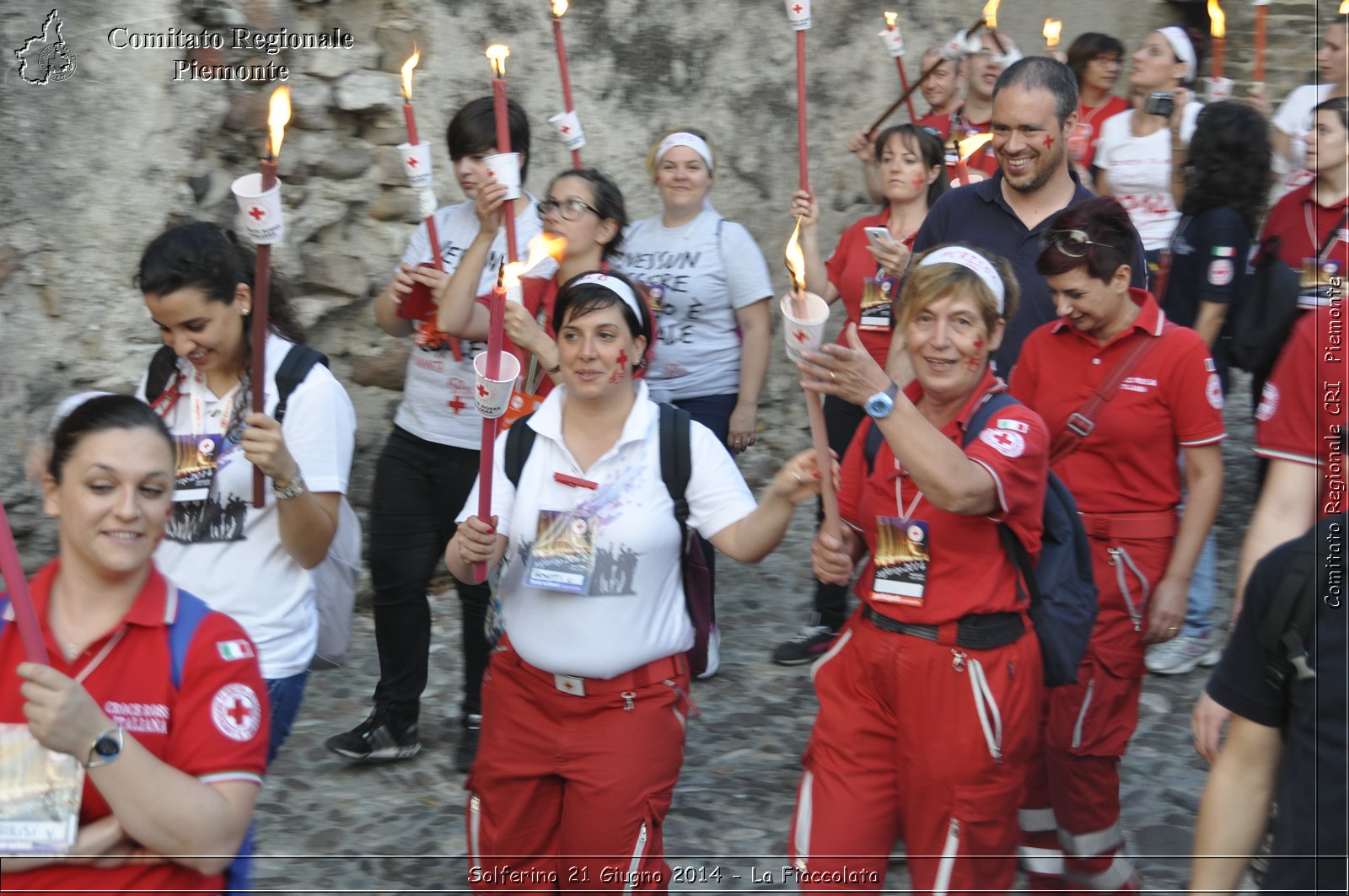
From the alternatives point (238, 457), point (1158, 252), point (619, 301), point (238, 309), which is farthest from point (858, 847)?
point (1158, 252)

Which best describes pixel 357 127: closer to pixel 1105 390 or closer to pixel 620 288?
pixel 620 288

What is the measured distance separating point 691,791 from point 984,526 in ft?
6.66

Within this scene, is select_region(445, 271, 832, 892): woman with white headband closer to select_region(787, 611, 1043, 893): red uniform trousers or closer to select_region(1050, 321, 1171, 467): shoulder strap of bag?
select_region(787, 611, 1043, 893): red uniform trousers

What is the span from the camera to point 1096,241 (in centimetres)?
403

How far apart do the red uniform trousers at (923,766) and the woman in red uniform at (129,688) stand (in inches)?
56.0

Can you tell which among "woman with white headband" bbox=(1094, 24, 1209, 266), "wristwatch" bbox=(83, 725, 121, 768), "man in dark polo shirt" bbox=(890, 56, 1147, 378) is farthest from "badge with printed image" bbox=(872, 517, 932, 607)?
"woman with white headband" bbox=(1094, 24, 1209, 266)

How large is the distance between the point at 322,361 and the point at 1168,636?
8.12 feet

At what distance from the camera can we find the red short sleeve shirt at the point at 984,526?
3.28 m

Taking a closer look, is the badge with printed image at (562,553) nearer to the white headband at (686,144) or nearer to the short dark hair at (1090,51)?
the white headband at (686,144)

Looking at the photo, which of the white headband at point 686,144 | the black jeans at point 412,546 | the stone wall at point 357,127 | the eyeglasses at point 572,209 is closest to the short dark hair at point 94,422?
the black jeans at point 412,546

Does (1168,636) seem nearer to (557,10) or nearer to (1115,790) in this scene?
(1115,790)

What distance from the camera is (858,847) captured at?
336cm

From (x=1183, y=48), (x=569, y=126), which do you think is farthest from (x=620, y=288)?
(x=1183, y=48)

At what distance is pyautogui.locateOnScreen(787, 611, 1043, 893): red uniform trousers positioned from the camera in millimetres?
3291
